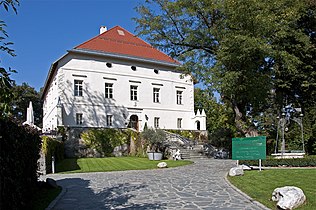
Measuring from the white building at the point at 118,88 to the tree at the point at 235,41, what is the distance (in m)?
11.5

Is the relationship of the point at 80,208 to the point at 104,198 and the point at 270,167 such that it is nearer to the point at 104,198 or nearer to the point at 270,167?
the point at 104,198

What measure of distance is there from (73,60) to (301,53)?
2059cm

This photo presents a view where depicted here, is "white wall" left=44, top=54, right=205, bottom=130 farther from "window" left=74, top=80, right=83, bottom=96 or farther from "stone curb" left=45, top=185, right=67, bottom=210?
"stone curb" left=45, top=185, right=67, bottom=210

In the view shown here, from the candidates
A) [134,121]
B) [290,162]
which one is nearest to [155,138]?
[134,121]

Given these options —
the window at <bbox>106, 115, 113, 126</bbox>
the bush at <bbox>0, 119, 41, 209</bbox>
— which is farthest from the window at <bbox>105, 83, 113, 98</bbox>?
the bush at <bbox>0, 119, 41, 209</bbox>

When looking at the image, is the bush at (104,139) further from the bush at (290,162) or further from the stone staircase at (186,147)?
the bush at (290,162)

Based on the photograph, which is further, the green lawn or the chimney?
the chimney

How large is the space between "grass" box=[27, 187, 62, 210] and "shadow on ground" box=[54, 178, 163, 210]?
280 millimetres

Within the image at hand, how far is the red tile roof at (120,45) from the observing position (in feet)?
109

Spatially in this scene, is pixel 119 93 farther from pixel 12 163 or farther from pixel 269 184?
pixel 12 163

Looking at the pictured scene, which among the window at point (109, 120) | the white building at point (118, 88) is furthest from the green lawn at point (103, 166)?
the window at point (109, 120)

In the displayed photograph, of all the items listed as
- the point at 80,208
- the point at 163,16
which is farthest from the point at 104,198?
the point at 163,16

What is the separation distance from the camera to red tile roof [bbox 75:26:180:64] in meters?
33.2

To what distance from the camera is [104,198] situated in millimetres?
9398
